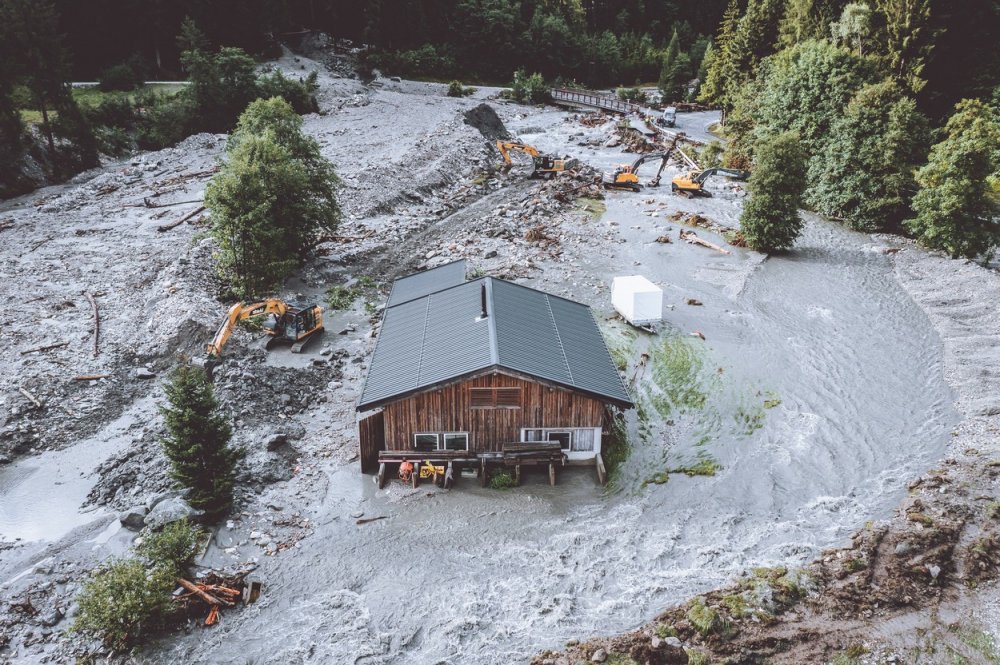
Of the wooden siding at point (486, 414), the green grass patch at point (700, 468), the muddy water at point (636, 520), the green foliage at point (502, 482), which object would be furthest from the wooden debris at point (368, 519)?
the green grass patch at point (700, 468)

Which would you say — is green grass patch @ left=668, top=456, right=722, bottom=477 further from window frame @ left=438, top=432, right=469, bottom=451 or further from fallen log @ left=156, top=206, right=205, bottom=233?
fallen log @ left=156, top=206, right=205, bottom=233

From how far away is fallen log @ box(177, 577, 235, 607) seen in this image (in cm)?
1683

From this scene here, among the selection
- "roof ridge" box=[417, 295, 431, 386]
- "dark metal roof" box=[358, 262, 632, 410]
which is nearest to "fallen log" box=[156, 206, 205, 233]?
"dark metal roof" box=[358, 262, 632, 410]

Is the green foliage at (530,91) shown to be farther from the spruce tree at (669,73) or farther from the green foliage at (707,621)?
the green foliage at (707,621)

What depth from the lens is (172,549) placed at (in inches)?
677

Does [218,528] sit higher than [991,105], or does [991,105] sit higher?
[991,105]

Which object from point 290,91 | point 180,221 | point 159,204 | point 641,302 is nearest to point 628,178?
point 641,302

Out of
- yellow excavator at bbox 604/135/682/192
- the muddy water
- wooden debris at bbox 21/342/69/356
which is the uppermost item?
yellow excavator at bbox 604/135/682/192

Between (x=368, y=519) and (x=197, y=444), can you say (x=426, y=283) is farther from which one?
(x=197, y=444)

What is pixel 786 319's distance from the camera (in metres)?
33.2

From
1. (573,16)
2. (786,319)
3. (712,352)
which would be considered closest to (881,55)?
(786,319)

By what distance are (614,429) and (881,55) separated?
4138 cm

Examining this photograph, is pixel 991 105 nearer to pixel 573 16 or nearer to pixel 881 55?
pixel 881 55

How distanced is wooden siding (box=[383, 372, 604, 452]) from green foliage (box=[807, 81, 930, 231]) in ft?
109
